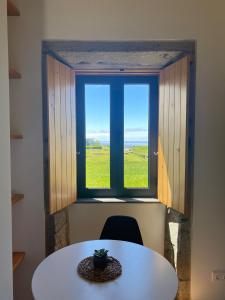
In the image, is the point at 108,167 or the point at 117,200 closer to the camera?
the point at 117,200

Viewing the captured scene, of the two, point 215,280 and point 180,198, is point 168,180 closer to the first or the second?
point 180,198

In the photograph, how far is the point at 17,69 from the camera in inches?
81.6

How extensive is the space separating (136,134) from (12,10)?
1.65m

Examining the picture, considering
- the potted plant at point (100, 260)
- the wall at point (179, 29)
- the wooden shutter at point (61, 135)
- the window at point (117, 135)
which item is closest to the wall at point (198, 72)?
the wall at point (179, 29)

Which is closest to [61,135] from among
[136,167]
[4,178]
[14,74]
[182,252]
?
[14,74]

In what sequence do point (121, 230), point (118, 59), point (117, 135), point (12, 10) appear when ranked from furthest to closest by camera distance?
point (117, 135) → point (118, 59) → point (121, 230) → point (12, 10)

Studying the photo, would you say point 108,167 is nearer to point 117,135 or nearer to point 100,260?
point 117,135

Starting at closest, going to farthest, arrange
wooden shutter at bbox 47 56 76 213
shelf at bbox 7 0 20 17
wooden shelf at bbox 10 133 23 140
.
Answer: shelf at bbox 7 0 20 17, wooden shelf at bbox 10 133 23 140, wooden shutter at bbox 47 56 76 213

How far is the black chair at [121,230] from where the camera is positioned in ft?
6.82

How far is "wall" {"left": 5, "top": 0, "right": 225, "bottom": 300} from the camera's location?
2043mm

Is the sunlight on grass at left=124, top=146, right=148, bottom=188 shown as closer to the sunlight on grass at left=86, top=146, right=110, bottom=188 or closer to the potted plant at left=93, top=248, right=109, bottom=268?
the sunlight on grass at left=86, top=146, right=110, bottom=188

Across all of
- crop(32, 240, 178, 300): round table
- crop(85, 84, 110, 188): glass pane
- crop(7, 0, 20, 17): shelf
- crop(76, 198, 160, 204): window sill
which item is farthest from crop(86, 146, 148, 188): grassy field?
crop(7, 0, 20, 17): shelf

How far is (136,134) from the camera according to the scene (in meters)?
2.76

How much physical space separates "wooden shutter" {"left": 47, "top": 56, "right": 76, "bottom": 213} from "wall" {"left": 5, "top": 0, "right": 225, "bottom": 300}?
10cm
